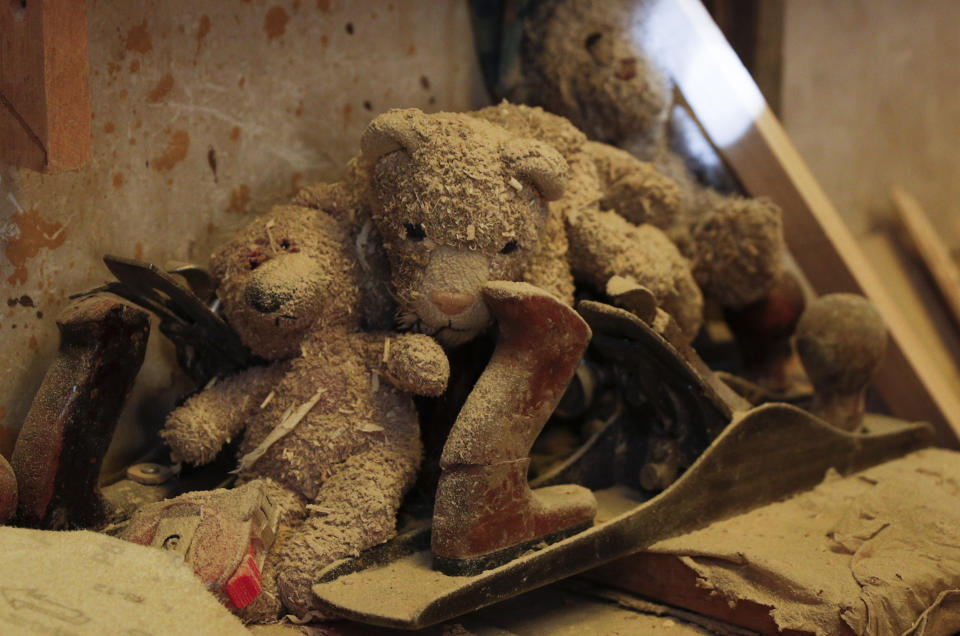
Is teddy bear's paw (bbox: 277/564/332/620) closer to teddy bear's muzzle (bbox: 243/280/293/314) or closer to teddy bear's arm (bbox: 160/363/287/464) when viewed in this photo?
teddy bear's arm (bbox: 160/363/287/464)

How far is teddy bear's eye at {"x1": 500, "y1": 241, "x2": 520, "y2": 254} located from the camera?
1359 mm

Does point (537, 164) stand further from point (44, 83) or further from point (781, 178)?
point (781, 178)

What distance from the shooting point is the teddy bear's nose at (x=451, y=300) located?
1.31m

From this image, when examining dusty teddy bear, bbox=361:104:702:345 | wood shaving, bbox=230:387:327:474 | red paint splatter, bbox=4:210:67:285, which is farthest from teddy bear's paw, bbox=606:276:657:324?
red paint splatter, bbox=4:210:67:285

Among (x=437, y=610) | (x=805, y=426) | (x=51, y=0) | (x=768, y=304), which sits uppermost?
(x=51, y=0)

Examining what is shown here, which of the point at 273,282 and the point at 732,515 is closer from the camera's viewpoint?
the point at 273,282

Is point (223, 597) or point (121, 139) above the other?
point (121, 139)

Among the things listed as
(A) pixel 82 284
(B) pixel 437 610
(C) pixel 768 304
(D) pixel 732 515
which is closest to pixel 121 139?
(A) pixel 82 284

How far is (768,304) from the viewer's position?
2.18 m

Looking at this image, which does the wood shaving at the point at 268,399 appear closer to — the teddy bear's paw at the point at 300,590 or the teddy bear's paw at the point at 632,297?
the teddy bear's paw at the point at 300,590

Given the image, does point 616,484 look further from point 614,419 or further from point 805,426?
point 805,426

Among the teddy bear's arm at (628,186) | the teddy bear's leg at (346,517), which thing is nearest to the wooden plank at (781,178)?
the teddy bear's arm at (628,186)

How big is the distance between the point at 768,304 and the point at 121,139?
155 cm

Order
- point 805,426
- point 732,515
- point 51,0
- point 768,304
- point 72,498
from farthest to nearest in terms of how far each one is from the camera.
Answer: point 768,304 → point 805,426 → point 732,515 → point 72,498 → point 51,0
